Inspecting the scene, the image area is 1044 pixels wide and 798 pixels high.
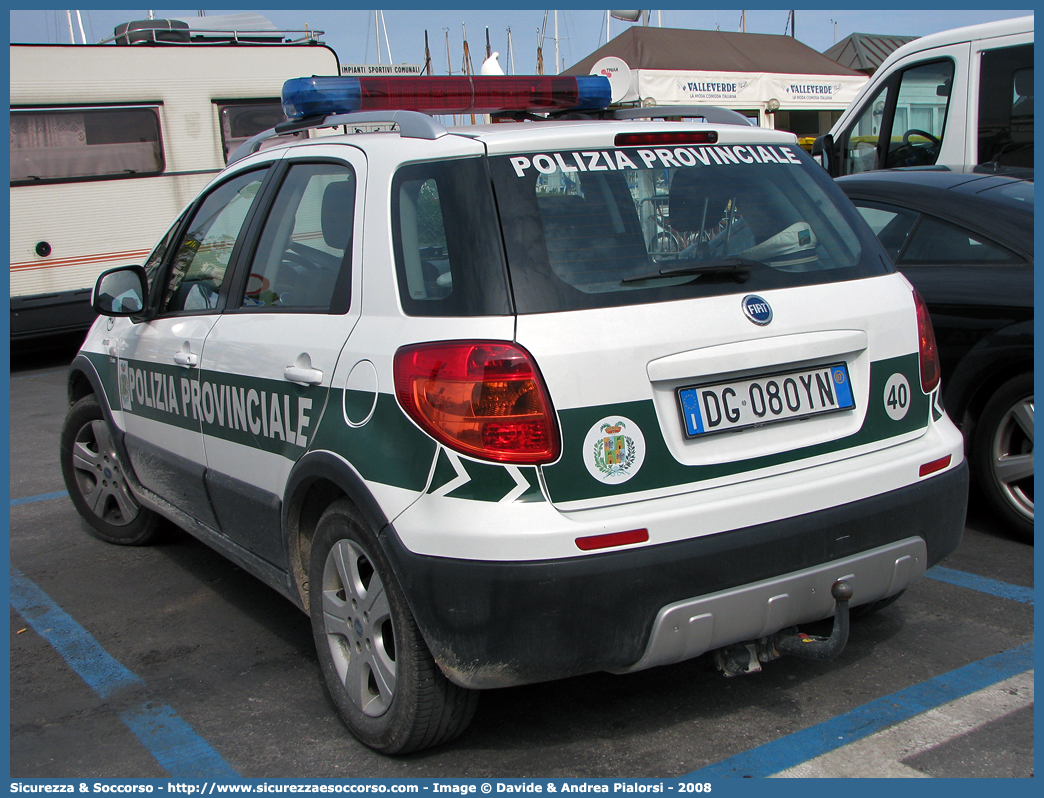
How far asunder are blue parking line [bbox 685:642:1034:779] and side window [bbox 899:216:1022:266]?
6.43 feet

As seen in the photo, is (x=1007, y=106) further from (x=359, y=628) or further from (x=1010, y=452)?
(x=359, y=628)

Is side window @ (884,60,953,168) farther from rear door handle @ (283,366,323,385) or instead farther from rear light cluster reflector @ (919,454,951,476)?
rear door handle @ (283,366,323,385)

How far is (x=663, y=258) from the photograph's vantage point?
2760mm

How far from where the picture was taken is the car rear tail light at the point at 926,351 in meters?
3.04

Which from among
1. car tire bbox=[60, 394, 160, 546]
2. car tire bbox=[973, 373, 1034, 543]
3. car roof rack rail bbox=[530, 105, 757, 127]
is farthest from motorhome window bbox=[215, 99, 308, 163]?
car tire bbox=[973, 373, 1034, 543]

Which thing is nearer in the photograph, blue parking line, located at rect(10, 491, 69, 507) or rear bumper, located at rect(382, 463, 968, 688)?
rear bumper, located at rect(382, 463, 968, 688)

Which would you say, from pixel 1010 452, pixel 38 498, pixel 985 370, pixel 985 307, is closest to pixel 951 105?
pixel 985 307

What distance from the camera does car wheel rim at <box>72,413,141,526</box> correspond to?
4.92m

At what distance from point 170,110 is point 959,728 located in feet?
35.8

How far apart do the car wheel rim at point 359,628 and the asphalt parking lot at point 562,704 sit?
0.18m

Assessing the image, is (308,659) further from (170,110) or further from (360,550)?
(170,110)

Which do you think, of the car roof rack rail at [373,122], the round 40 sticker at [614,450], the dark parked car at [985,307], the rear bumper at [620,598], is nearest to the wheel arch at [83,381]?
the car roof rack rail at [373,122]

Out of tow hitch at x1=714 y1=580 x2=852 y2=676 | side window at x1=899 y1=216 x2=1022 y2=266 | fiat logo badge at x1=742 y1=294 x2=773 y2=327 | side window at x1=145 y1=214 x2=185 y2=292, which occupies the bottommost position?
tow hitch at x1=714 y1=580 x2=852 y2=676

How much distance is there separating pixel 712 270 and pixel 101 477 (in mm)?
3570
